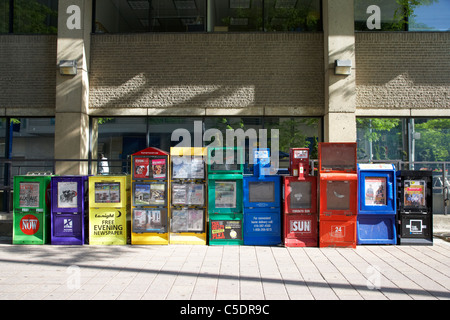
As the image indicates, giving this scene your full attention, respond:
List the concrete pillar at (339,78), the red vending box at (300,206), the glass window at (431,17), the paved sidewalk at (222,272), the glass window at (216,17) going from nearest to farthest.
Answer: the paved sidewalk at (222,272)
the red vending box at (300,206)
the concrete pillar at (339,78)
the glass window at (431,17)
the glass window at (216,17)

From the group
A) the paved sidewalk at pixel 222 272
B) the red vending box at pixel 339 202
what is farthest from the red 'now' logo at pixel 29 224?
the red vending box at pixel 339 202

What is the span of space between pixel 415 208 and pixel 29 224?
8.08 m

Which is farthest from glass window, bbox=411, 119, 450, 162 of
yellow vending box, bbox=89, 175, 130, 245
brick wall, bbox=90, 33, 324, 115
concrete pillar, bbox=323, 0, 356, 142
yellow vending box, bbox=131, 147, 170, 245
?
yellow vending box, bbox=89, 175, 130, 245

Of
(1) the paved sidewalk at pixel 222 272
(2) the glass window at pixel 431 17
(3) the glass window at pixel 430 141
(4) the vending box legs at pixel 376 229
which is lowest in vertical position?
(1) the paved sidewalk at pixel 222 272

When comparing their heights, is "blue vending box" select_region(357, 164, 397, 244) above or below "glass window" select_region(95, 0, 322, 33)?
below

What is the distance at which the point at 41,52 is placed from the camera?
1173cm

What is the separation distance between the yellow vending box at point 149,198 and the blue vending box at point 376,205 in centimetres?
400

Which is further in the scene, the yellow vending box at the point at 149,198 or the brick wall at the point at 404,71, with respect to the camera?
the brick wall at the point at 404,71

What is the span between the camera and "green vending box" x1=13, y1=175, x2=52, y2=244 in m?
7.91

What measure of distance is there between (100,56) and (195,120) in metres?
3.53

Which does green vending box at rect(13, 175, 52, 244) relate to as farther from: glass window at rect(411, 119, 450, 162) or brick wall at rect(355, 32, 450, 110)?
glass window at rect(411, 119, 450, 162)

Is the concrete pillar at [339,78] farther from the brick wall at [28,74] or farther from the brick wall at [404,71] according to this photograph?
the brick wall at [28,74]

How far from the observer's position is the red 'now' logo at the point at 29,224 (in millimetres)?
7941

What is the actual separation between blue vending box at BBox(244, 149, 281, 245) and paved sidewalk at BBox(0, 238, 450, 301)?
0.27m
